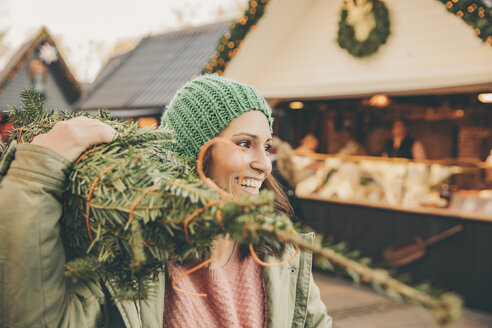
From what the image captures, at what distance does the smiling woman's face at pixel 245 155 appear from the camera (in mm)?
1456

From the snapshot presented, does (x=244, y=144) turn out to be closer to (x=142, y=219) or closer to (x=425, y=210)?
(x=142, y=219)

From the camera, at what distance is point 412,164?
642cm

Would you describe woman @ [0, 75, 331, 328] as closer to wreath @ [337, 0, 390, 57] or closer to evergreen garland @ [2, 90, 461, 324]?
evergreen garland @ [2, 90, 461, 324]

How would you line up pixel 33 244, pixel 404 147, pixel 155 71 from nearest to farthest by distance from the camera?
pixel 33 244 < pixel 404 147 < pixel 155 71

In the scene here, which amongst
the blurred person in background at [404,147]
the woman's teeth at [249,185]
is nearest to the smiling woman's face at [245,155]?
the woman's teeth at [249,185]

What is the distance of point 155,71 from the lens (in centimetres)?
1048

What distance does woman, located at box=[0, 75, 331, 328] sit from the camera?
92cm

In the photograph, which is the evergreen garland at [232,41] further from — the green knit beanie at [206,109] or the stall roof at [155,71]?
the green knit beanie at [206,109]

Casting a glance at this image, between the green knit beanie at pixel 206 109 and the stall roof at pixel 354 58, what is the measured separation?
13.7 feet

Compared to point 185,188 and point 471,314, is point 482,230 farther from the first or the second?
point 185,188

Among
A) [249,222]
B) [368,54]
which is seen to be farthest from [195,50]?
[249,222]

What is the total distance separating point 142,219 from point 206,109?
0.81m

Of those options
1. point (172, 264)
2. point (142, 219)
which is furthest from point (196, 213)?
point (172, 264)

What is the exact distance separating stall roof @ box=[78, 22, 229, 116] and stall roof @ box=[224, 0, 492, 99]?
2.40m
